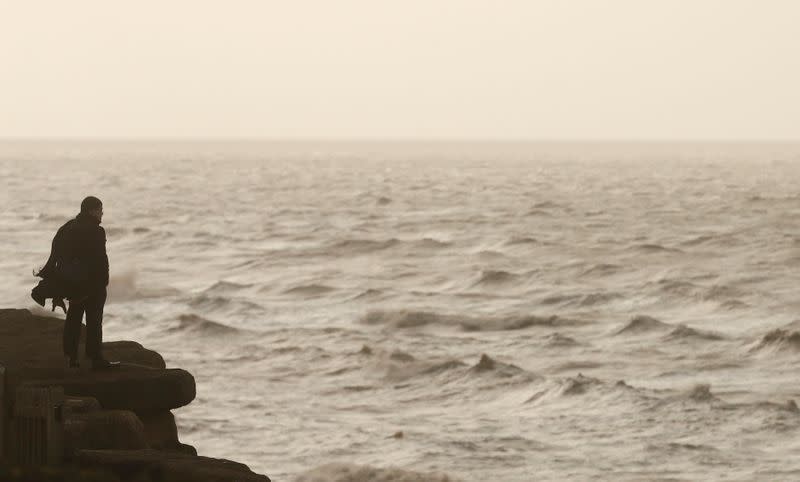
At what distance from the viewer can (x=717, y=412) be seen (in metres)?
21.0

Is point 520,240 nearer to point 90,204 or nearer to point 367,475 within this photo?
point 367,475

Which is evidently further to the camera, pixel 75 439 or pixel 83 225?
pixel 83 225

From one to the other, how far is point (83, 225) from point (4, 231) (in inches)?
1869

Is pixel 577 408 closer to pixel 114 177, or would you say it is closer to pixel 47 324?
pixel 47 324

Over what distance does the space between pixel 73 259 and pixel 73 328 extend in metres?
0.73

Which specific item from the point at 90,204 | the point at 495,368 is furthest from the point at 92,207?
the point at 495,368

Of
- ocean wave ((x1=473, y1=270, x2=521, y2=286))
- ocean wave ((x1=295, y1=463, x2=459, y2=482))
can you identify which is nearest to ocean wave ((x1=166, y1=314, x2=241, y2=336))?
ocean wave ((x1=473, y1=270, x2=521, y2=286))

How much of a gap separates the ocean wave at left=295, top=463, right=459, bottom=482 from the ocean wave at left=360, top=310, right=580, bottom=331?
1330 centimetres

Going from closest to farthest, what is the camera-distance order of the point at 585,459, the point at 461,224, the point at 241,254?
1. the point at 585,459
2. the point at 241,254
3. the point at 461,224

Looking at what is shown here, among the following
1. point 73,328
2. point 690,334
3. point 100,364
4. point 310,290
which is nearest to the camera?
point 73,328

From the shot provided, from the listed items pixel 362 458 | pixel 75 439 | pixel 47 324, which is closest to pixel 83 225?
pixel 75 439

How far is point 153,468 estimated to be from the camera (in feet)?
35.1

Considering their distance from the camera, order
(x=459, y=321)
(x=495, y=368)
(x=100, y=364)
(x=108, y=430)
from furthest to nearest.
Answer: (x=459, y=321) < (x=495, y=368) < (x=100, y=364) < (x=108, y=430)

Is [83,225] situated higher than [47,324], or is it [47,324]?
[83,225]
